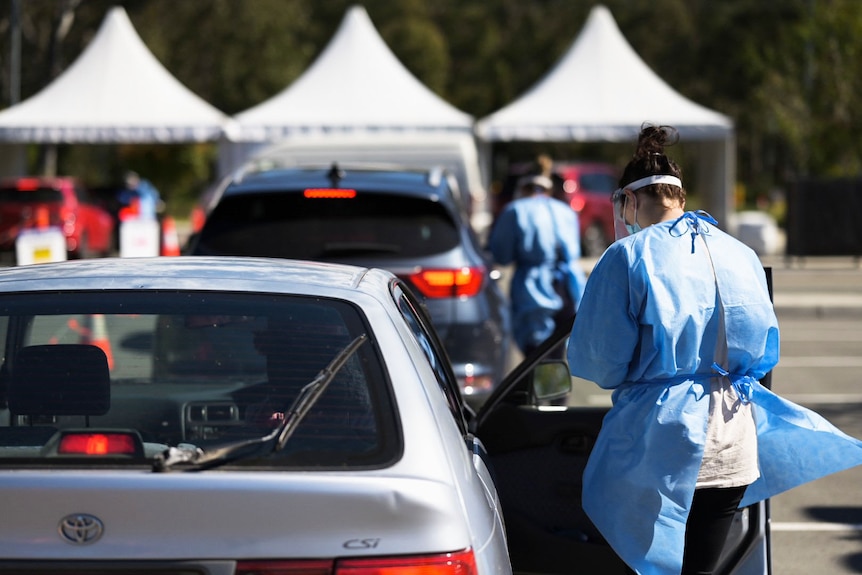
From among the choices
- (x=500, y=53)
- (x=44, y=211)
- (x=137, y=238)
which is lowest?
(x=500, y=53)

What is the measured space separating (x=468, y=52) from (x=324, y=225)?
6503 centimetres

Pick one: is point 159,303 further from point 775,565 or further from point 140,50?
point 140,50

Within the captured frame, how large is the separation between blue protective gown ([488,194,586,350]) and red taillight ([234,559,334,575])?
251 inches

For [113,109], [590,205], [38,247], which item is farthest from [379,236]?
[590,205]

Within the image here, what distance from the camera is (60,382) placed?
10.4 ft

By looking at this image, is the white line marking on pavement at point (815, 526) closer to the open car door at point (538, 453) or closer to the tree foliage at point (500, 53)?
the open car door at point (538, 453)

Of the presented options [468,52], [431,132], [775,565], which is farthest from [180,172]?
[775,565]

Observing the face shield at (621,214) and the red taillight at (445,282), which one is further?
the red taillight at (445,282)

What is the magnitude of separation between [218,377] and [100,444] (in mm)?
639

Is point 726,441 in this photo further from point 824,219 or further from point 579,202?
point 579,202

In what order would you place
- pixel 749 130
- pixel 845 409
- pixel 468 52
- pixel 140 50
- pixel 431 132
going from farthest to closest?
pixel 468 52 < pixel 749 130 < pixel 140 50 < pixel 431 132 < pixel 845 409

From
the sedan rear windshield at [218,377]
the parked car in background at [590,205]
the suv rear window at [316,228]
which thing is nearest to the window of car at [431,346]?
the sedan rear windshield at [218,377]

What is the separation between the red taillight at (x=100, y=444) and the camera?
115 inches

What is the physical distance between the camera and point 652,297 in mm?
3656
